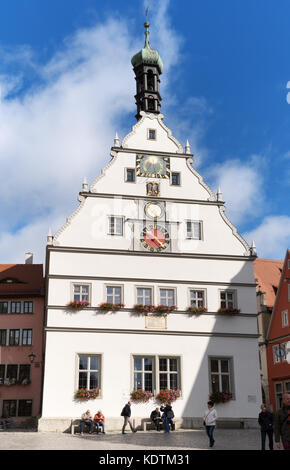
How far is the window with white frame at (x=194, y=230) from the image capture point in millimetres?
26156

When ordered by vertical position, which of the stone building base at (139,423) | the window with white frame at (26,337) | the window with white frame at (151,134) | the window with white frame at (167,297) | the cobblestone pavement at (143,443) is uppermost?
the window with white frame at (151,134)

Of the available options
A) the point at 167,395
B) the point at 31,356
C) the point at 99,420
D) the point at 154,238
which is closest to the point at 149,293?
the point at 154,238

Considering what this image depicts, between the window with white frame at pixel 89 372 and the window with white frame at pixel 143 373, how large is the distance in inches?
61.7

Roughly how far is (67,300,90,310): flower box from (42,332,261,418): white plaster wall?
113cm

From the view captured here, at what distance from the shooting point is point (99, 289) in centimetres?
2419

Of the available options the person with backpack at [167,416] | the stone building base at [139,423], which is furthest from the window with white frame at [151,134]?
the stone building base at [139,423]

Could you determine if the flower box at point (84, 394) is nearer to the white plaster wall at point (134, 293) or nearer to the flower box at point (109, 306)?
the flower box at point (109, 306)

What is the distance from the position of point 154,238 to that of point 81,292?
4220 millimetres

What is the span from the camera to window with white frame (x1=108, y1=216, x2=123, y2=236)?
25.2 metres

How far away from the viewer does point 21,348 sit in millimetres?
30734

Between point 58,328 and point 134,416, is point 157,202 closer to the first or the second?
point 58,328

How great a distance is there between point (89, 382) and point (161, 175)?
10218 millimetres

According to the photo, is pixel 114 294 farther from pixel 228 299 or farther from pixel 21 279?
pixel 21 279
